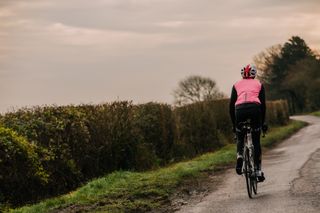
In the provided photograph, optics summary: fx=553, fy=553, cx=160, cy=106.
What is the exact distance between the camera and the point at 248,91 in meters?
10.4

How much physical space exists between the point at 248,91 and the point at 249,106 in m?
0.30

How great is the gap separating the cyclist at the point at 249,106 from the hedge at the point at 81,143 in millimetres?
4984

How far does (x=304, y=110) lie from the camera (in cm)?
9838

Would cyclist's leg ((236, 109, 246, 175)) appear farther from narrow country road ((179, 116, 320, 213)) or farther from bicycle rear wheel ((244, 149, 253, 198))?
narrow country road ((179, 116, 320, 213))

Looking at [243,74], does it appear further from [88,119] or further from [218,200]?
[88,119]

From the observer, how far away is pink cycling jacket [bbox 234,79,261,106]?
10359 mm

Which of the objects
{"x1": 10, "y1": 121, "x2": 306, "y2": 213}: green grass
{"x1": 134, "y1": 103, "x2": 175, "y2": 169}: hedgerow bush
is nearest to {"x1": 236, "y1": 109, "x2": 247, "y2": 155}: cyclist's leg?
{"x1": 10, "y1": 121, "x2": 306, "y2": 213}: green grass

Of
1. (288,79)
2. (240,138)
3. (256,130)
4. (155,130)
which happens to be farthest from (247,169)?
(288,79)

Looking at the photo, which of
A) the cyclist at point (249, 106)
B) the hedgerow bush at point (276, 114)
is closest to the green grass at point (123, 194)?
the cyclist at point (249, 106)

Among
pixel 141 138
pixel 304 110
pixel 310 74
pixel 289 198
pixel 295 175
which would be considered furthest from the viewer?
pixel 304 110

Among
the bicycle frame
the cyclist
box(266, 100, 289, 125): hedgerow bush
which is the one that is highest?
the cyclist

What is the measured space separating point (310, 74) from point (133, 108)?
71.9 metres

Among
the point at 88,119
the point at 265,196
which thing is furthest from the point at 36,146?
the point at 265,196

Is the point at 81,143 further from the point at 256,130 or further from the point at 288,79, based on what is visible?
the point at 288,79
